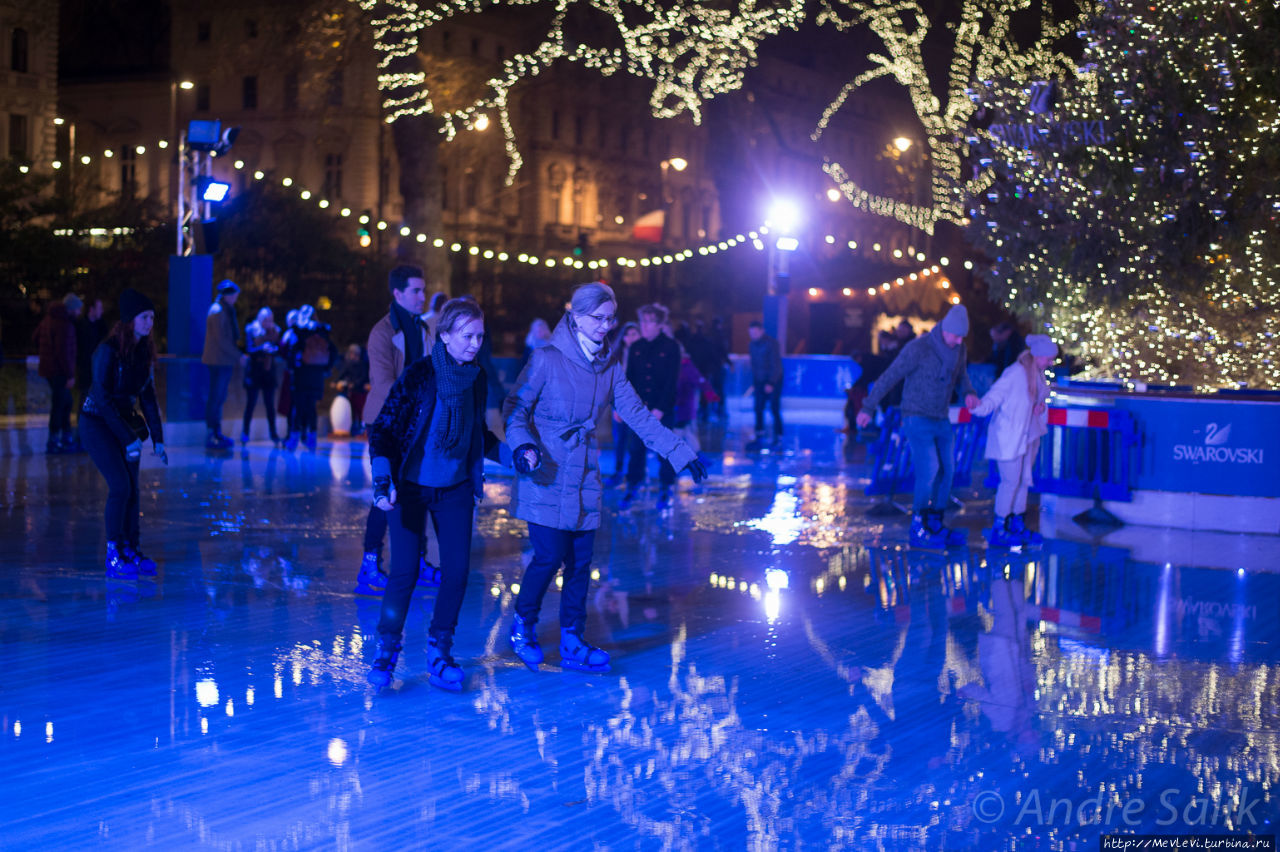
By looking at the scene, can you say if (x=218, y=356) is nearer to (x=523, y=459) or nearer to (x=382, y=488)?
(x=523, y=459)

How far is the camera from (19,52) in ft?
168

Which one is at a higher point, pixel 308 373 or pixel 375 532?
pixel 308 373

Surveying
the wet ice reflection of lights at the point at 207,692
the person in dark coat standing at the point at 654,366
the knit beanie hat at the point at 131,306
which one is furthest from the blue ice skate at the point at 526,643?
the person in dark coat standing at the point at 654,366

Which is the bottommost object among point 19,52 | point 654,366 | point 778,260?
point 654,366

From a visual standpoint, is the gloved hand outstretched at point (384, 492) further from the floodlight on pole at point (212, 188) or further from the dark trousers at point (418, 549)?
the floodlight on pole at point (212, 188)

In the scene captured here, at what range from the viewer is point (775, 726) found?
586 centimetres

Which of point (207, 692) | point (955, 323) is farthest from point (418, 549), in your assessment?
point (955, 323)

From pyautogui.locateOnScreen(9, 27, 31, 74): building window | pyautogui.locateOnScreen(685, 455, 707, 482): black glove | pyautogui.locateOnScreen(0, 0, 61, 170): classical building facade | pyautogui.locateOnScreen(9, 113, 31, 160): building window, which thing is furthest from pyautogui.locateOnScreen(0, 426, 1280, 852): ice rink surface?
pyautogui.locateOnScreen(9, 27, 31, 74): building window

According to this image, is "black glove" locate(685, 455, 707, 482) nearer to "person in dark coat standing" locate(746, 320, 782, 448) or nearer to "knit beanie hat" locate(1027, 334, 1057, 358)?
"knit beanie hat" locate(1027, 334, 1057, 358)

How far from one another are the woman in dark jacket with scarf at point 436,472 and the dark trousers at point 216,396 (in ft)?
41.2

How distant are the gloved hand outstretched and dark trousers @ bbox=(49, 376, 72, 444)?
12142 mm

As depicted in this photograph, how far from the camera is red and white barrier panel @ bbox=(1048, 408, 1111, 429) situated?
12.2 meters

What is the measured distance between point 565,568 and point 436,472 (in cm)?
87

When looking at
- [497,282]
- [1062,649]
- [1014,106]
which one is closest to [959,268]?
[497,282]
